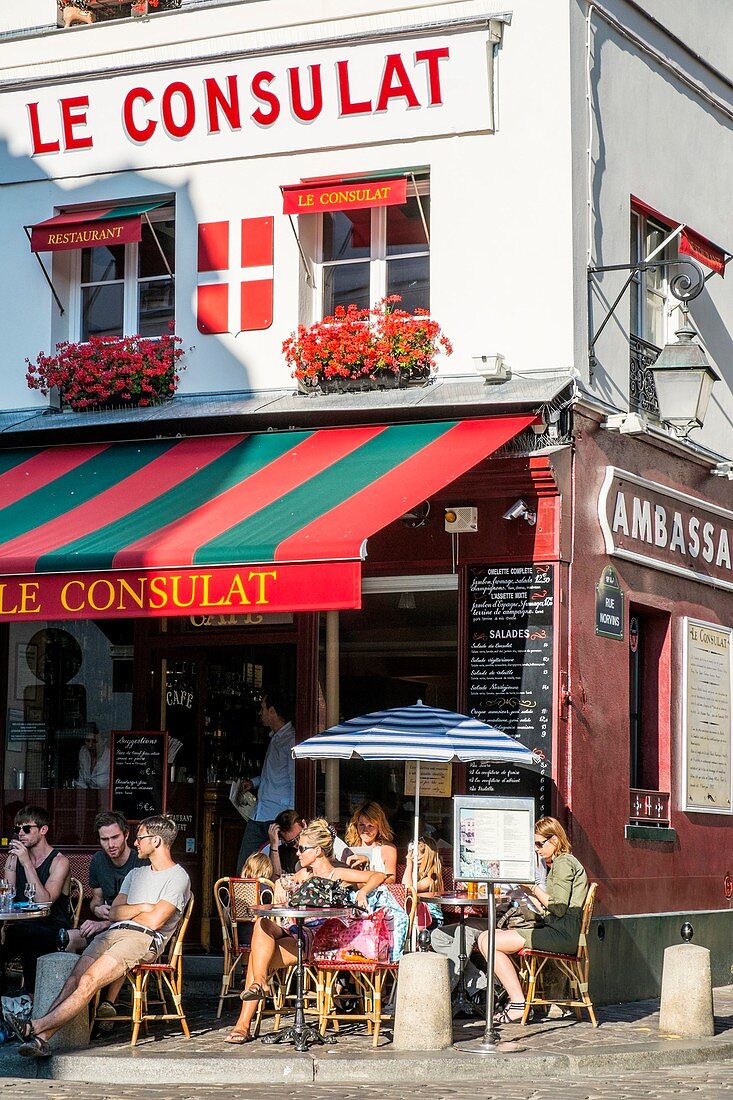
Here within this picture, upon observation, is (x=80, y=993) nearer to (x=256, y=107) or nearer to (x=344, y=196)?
(x=344, y=196)

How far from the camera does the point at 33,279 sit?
1517 cm

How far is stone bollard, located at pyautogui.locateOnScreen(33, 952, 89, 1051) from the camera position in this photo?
1041 cm

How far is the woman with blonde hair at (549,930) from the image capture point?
11.5 m

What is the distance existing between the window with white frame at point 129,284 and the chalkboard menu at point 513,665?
3.81 metres

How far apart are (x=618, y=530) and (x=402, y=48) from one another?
425 cm

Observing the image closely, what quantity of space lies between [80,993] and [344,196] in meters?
6.64

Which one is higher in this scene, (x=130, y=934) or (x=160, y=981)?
(x=130, y=934)

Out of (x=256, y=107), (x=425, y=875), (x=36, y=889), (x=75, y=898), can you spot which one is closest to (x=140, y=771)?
(x=75, y=898)

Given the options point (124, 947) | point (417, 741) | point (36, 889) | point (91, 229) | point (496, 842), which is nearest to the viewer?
point (124, 947)

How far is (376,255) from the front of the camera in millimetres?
14180

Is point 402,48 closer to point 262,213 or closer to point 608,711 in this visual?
point 262,213

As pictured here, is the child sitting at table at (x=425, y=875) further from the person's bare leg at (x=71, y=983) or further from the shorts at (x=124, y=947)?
the person's bare leg at (x=71, y=983)

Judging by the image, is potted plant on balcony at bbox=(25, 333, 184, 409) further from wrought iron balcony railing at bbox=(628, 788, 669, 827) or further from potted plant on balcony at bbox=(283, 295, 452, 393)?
wrought iron balcony railing at bbox=(628, 788, 669, 827)

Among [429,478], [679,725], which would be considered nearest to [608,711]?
[679,725]
